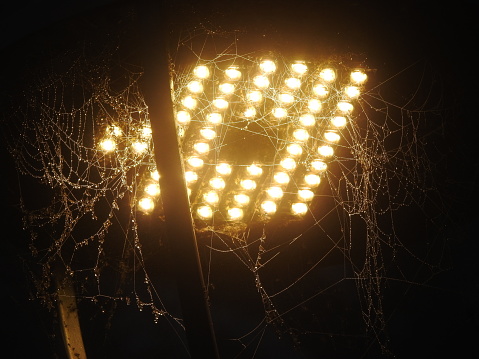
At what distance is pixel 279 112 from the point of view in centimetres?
266

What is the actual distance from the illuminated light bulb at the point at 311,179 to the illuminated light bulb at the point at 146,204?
3.30ft

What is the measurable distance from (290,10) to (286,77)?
1.31 ft

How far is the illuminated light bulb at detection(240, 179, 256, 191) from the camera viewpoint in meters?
2.72

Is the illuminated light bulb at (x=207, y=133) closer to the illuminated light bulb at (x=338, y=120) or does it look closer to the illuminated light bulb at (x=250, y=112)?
the illuminated light bulb at (x=250, y=112)

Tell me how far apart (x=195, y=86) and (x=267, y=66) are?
442mm

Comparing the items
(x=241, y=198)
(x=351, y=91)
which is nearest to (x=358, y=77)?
(x=351, y=91)

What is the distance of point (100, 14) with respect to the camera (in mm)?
1955

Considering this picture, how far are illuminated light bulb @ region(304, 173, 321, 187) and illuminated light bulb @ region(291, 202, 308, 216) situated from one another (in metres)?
0.17

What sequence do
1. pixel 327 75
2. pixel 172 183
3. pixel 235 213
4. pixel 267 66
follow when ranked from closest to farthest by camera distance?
pixel 172 183
pixel 267 66
pixel 327 75
pixel 235 213

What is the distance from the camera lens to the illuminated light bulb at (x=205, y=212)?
267cm

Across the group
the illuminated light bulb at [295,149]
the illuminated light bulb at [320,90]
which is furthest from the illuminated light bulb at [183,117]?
the illuminated light bulb at [320,90]

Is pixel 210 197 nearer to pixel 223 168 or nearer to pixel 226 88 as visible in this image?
pixel 223 168

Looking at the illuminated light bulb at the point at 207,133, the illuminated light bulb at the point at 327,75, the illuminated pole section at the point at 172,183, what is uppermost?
the illuminated light bulb at the point at 327,75

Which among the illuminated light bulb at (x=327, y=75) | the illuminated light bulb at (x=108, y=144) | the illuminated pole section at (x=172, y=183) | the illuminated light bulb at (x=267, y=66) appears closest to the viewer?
the illuminated pole section at (x=172, y=183)
